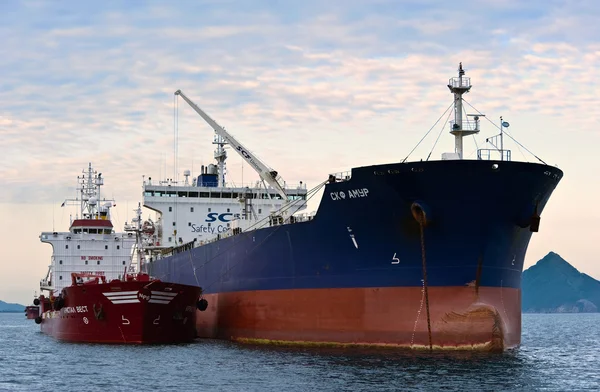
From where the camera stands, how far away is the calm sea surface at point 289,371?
63.0ft

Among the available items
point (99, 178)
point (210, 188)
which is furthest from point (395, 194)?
point (99, 178)

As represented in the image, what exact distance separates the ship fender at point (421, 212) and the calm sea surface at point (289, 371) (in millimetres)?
3467

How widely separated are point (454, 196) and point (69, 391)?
10.7 m

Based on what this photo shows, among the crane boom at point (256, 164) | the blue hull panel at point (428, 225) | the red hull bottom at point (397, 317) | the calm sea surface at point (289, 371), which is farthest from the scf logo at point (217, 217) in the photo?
the blue hull panel at point (428, 225)

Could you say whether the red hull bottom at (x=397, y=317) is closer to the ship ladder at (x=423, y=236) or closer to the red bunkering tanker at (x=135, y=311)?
the ship ladder at (x=423, y=236)

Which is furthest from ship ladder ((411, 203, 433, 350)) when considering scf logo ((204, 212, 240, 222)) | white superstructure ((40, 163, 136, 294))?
white superstructure ((40, 163, 136, 294))

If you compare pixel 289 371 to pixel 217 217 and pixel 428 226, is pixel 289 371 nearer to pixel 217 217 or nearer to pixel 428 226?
pixel 428 226

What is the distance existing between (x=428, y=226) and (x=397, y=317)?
264 cm

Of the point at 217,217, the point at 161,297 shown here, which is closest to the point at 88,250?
the point at 217,217

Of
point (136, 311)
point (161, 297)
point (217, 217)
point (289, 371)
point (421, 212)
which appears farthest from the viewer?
point (217, 217)

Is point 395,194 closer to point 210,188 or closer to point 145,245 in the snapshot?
point 210,188

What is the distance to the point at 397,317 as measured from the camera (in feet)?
77.8

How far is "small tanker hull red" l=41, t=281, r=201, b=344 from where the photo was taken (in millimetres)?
28375

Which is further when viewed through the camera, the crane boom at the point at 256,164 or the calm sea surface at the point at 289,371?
the crane boom at the point at 256,164
